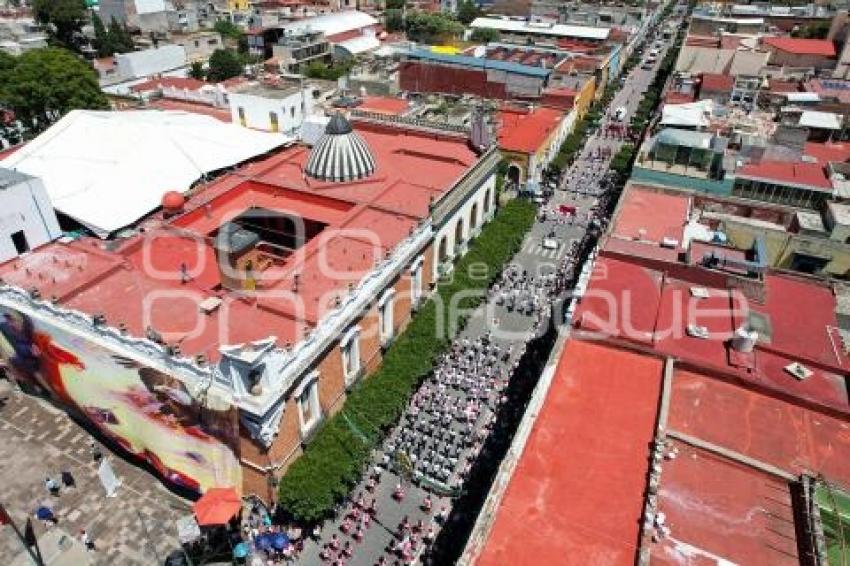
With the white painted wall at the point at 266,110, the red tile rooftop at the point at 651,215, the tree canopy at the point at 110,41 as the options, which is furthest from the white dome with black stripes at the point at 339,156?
the tree canopy at the point at 110,41

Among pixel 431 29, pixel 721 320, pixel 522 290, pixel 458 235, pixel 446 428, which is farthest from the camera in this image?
pixel 431 29

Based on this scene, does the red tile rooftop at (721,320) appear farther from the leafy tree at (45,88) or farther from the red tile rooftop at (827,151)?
the leafy tree at (45,88)

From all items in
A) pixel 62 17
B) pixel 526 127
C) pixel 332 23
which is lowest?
pixel 526 127

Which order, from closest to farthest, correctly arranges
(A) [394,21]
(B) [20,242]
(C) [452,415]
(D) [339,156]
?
(C) [452,415] < (B) [20,242] < (D) [339,156] < (A) [394,21]

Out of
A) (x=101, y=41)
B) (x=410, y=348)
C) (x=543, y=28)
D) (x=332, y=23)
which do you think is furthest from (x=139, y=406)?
(x=543, y=28)

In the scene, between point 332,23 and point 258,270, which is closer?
point 258,270

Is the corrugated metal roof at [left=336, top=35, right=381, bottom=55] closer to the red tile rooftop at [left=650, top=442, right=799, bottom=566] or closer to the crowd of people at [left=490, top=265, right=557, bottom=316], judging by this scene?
the crowd of people at [left=490, top=265, right=557, bottom=316]

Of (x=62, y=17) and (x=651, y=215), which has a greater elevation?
(x=62, y=17)

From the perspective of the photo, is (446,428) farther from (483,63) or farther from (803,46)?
(803,46)
